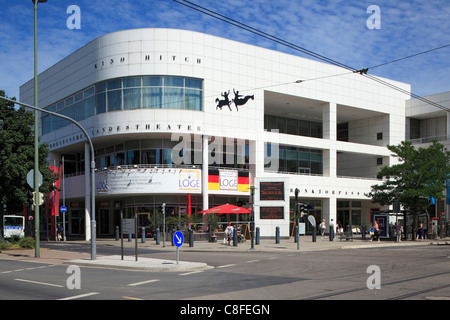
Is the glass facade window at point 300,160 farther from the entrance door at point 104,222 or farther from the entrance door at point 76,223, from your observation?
the entrance door at point 76,223

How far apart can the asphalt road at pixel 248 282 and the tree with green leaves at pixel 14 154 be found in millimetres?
13098

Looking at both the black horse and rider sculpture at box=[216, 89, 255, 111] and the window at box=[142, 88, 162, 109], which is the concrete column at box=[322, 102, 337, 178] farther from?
the window at box=[142, 88, 162, 109]

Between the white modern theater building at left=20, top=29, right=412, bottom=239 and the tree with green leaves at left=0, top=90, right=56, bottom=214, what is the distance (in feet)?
28.9

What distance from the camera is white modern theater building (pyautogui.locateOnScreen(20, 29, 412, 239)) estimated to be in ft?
133

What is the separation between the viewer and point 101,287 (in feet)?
42.5

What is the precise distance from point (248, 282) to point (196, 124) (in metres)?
27.8

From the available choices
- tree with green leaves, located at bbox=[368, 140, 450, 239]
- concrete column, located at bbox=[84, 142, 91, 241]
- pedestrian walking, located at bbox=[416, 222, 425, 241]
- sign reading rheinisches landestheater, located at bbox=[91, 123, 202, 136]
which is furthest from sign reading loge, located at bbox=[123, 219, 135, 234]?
pedestrian walking, located at bbox=[416, 222, 425, 241]

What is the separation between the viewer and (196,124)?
40.9 m

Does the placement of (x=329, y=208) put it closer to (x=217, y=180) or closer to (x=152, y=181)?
(x=217, y=180)

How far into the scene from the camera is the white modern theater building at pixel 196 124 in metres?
40.4

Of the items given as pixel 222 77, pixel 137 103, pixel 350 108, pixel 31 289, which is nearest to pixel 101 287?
pixel 31 289

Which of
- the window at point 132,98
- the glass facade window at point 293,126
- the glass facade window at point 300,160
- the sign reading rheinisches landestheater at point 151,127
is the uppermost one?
the window at point 132,98

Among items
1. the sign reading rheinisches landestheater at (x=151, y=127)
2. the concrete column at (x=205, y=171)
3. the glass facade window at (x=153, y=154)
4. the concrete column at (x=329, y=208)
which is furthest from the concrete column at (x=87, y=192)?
the concrete column at (x=329, y=208)

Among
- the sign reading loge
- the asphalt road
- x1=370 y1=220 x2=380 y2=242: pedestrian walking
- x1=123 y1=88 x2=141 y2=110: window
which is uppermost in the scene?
x1=123 y1=88 x2=141 y2=110: window
